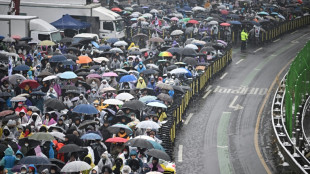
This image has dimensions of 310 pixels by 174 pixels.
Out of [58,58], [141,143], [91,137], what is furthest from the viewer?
[58,58]

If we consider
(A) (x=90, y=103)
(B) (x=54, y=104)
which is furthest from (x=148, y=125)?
(A) (x=90, y=103)

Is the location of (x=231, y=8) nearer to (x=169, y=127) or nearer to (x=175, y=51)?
(x=175, y=51)

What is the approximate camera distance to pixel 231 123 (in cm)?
2736

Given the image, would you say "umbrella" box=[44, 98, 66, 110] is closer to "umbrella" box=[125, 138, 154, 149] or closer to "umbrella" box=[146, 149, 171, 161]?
"umbrella" box=[125, 138, 154, 149]

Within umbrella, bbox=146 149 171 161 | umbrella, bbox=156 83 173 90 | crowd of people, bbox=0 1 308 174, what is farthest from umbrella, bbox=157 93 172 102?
umbrella, bbox=146 149 171 161

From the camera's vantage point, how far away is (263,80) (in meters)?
35.6

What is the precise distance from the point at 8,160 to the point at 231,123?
12.8 meters

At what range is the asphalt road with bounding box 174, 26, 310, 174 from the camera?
22.0 meters

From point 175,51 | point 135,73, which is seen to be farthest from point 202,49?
point 135,73

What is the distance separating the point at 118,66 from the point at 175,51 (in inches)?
149

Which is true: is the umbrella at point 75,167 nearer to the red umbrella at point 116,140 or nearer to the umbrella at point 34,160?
the umbrella at point 34,160

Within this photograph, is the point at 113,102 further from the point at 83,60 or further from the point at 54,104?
the point at 83,60

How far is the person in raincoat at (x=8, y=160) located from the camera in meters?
16.8

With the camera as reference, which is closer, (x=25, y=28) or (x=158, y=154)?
(x=158, y=154)
